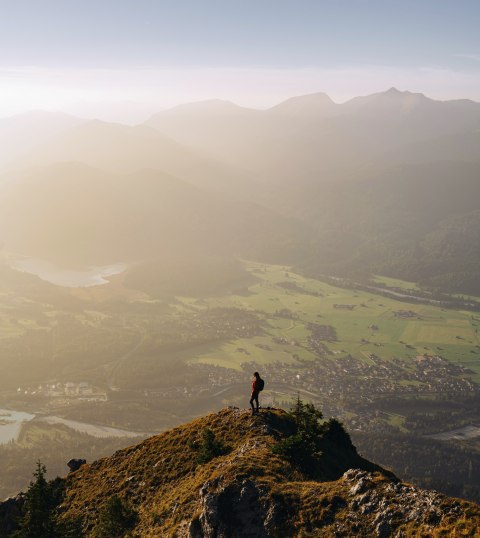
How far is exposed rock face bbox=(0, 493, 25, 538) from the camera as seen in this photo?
45.1m

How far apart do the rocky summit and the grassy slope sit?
0.08m

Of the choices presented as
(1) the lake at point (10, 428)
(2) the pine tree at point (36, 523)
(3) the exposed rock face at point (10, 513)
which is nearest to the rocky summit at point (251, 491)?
(3) the exposed rock face at point (10, 513)

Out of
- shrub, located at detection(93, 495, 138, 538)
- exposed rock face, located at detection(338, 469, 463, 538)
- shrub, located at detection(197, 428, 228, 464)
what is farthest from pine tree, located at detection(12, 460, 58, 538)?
exposed rock face, located at detection(338, 469, 463, 538)

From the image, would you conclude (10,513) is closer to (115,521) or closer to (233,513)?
(115,521)

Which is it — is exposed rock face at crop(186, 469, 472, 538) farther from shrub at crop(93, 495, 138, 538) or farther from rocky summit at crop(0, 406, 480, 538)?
shrub at crop(93, 495, 138, 538)

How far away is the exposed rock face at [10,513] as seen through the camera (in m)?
45.1

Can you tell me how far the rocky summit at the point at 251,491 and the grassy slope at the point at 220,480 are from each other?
8 centimetres

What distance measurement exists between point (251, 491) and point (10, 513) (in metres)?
25.7

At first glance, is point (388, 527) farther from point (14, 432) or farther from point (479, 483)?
point (14, 432)

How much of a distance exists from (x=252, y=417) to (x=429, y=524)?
22.6 m

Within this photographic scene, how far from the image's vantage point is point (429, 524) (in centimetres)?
2717

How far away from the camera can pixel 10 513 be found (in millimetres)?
46344

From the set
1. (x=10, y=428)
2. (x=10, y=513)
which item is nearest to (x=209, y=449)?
(x=10, y=513)

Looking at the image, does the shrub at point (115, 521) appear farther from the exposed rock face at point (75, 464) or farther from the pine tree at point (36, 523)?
the exposed rock face at point (75, 464)
